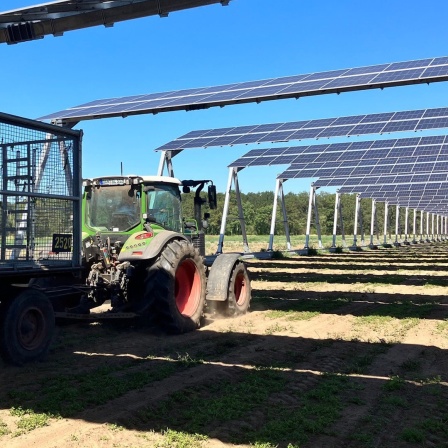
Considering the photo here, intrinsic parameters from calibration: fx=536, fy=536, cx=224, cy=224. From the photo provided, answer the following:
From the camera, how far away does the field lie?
403 centimetres

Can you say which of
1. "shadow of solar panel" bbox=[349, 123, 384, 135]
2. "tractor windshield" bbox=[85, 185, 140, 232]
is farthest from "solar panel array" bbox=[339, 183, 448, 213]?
"tractor windshield" bbox=[85, 185, 140, 232]

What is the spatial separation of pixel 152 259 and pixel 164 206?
1.35 metres

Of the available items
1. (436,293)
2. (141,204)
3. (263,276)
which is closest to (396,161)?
(263,276)

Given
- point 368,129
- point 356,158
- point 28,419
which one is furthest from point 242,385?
point 356,158

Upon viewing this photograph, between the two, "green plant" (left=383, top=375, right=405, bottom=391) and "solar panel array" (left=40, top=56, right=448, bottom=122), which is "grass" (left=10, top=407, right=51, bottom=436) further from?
"solar panel array" (left=40, top=56, right=448, bottom=122)

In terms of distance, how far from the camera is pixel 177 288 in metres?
8.41

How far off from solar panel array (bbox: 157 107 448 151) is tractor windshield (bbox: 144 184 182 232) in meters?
11.4

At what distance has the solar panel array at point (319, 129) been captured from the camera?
18703 millimetres

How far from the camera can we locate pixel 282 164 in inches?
1010

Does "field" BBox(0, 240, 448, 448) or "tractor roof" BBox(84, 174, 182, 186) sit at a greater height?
"tractor roof" BBox(84, 174, 182, 186)

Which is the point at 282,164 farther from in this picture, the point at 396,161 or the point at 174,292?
the point at 174,292

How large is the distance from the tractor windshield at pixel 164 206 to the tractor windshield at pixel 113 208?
23 cm

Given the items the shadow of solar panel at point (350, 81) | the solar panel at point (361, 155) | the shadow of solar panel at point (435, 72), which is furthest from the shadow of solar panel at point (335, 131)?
the shadow of solar panel at point (435, 72)

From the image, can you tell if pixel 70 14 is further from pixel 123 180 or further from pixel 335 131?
pixel 335 131
